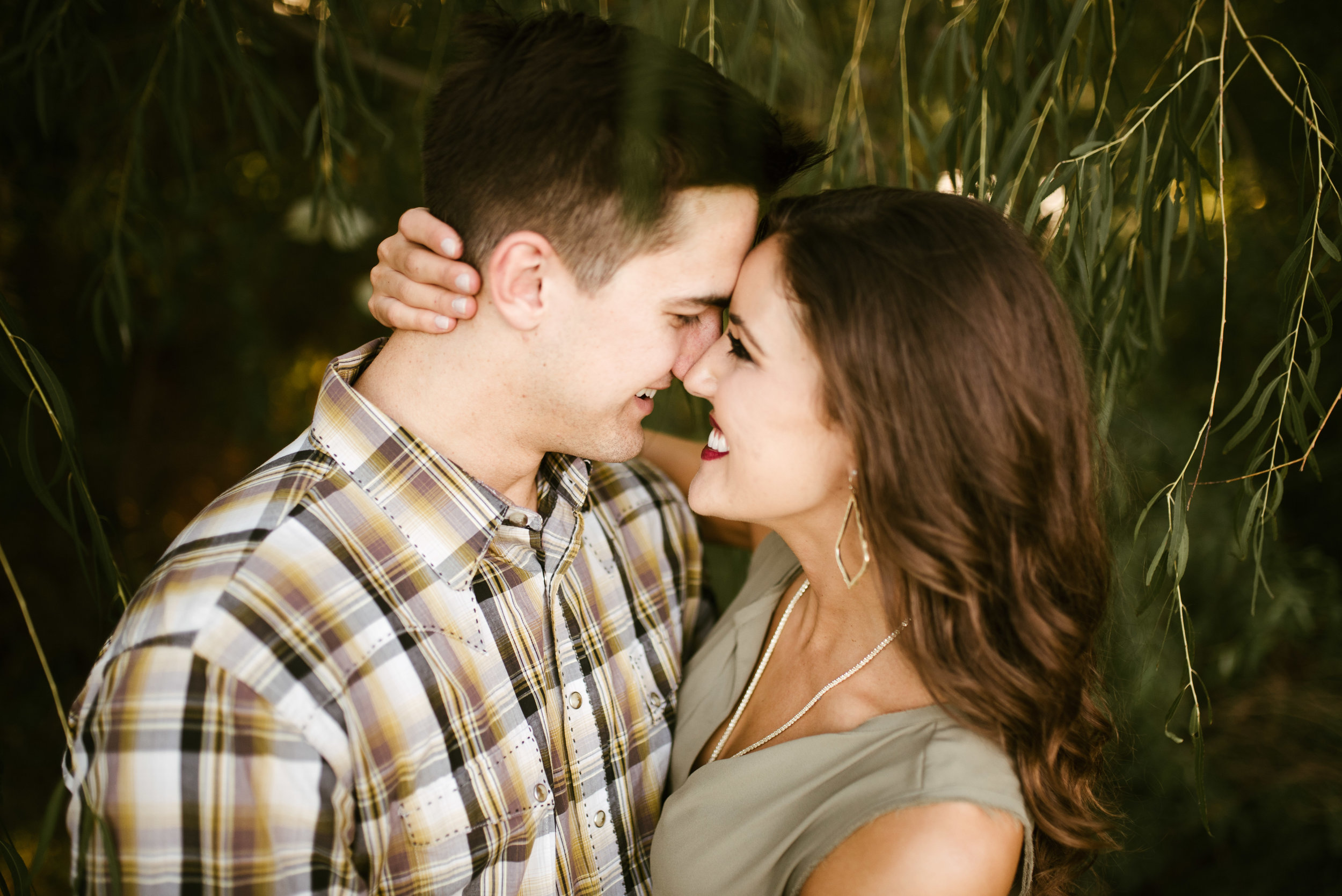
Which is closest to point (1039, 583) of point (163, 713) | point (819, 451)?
point (819, 451)

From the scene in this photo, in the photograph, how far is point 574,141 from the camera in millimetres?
1079

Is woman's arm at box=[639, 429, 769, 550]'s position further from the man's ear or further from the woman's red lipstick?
the man's ear

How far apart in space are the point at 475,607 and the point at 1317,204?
1.12 metres

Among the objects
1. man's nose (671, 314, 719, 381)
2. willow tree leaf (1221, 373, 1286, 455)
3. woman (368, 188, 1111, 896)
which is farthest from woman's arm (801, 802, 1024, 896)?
man's nose (671, 314, 719, 381)

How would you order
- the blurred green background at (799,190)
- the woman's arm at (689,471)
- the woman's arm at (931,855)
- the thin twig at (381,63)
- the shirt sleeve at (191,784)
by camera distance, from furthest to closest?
the thin twig at (381,63), the woman's arm at (689,471), the blurred green background at (799,190), the woman's arm at (931,855), the shirt sleeve at (191,784)

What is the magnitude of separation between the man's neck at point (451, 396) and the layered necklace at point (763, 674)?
549 millimetres

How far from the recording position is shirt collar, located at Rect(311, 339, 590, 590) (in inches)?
41.7

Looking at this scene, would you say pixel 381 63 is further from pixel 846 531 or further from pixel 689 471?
pixel 846 531

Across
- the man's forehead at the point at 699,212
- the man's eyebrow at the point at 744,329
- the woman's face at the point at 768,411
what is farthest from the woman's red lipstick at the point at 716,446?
the man's forehead at the point at 699,212

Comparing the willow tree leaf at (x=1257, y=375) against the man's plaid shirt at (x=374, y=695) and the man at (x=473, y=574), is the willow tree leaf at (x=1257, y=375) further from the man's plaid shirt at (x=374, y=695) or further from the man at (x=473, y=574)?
the man's plaid shirt at (x=374, y=695)

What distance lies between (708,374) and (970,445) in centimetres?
38

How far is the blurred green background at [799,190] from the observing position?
1.25 meters

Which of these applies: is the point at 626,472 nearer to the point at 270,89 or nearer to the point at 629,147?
the point at 629,147

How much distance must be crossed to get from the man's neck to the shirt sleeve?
0.39 meters
